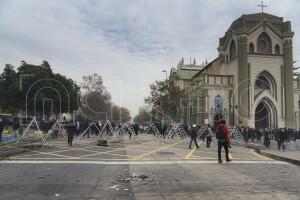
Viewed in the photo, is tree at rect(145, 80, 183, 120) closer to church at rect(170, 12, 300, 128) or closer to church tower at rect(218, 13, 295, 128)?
church at rect(170, 12, 300, 128)

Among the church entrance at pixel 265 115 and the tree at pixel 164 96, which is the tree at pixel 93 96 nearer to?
the tree at pixel 164 96

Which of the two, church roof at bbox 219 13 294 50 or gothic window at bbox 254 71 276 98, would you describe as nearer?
church roof at bbox 219 13 294 50

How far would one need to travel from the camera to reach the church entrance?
7212cm

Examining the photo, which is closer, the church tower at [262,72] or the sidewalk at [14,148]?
→ the sidewalk at [14,148]

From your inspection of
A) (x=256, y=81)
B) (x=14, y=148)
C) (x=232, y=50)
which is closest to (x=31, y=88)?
(x=232, y=50)

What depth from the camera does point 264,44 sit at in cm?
7381

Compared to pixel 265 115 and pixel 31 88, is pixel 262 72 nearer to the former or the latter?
pixel 265 115

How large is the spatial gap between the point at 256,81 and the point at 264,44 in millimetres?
6410

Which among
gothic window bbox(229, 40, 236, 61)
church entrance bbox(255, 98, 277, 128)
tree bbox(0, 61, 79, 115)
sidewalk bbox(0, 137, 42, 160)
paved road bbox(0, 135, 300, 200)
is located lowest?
paved road bbox(0, 135, 300, 200)

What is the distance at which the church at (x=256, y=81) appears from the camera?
70.6 meters

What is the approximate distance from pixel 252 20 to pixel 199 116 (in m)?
18.6

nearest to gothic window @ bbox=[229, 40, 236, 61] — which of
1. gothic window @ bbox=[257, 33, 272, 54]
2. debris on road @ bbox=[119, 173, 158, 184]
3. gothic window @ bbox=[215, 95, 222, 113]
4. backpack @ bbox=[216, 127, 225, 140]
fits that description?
gothic window @ bbox=[257, 33, 272, 54]

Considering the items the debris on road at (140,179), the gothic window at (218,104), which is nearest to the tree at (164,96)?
the gothic window at (218,104)

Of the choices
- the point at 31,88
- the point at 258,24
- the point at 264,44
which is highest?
the point at 258,24
